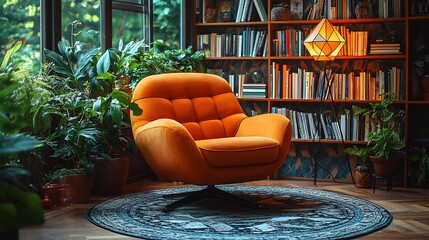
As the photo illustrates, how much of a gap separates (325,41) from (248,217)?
6.27ft

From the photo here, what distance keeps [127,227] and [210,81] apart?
1.55m

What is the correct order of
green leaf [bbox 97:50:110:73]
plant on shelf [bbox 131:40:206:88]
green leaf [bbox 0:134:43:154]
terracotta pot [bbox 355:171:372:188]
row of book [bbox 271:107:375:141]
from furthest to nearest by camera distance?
1. row of book [bbox 271:107:375:141]
2. terracotta pot [bbox 355:171:372:188]
3. plant on shelf [bbox 131:40:206:88]
4. green leaf [bbox 97:50:110:73]
5. green leaf [bbox 0:134:43:154]

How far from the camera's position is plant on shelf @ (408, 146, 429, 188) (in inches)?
217

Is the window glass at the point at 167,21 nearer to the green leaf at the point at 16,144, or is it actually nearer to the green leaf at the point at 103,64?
the green leaf at the point at 103,64

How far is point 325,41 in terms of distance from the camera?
5.50 meters

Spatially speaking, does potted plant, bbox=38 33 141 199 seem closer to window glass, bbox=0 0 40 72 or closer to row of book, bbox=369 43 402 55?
window glass, bbox=0 0 40 72

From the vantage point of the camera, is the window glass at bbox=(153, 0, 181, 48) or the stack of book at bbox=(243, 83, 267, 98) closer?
the stack of book at bbox=(243, 83, 267, 98)

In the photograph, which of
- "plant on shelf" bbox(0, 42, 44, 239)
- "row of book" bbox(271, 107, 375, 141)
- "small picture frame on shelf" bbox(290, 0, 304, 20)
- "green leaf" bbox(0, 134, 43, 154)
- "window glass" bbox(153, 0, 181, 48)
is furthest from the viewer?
"window glass" bbox(153, 0, 181, 48)

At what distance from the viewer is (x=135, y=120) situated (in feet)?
15.1

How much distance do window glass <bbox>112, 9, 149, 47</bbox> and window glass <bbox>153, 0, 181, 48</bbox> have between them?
175 mm

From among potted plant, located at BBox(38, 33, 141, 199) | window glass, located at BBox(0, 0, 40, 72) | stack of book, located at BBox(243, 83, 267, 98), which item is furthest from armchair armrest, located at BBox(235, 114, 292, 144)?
window glass, located at BBox(0, 0, 40, 72)

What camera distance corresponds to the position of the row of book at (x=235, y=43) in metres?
6.13

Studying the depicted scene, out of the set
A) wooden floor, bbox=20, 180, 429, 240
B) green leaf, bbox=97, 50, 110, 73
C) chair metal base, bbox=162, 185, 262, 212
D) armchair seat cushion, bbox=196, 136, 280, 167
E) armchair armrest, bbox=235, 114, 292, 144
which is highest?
green leaf, bbox=97, 50, 110, 73

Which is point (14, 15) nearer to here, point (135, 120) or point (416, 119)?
point (135, 120)
